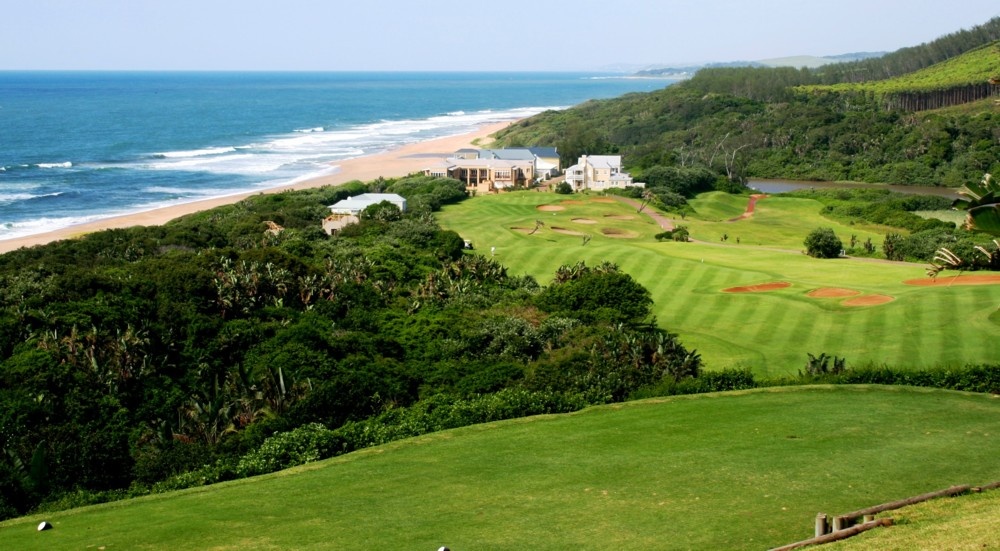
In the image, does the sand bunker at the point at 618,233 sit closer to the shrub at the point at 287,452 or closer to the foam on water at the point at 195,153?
the shrub at the point at 287,452

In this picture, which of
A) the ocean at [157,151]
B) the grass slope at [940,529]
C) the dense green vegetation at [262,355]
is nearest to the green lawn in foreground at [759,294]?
the dense green vegetation at [262,355]

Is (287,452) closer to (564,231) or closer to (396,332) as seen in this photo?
(396,332)

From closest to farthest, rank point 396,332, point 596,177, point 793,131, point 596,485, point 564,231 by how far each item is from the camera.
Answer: point 596,485, point 396,332, point 564,231, point 596,177, point 793,131

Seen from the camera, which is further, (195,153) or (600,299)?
(195,153)

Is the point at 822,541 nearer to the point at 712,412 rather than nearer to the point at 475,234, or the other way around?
the point at 712,412

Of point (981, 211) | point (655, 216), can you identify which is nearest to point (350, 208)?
point (655, 216)

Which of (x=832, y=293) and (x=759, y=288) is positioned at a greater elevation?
(x=832, y=293)

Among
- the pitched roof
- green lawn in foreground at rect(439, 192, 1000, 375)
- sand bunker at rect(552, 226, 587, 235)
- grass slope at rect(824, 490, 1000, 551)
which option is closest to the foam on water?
the pitched roof
